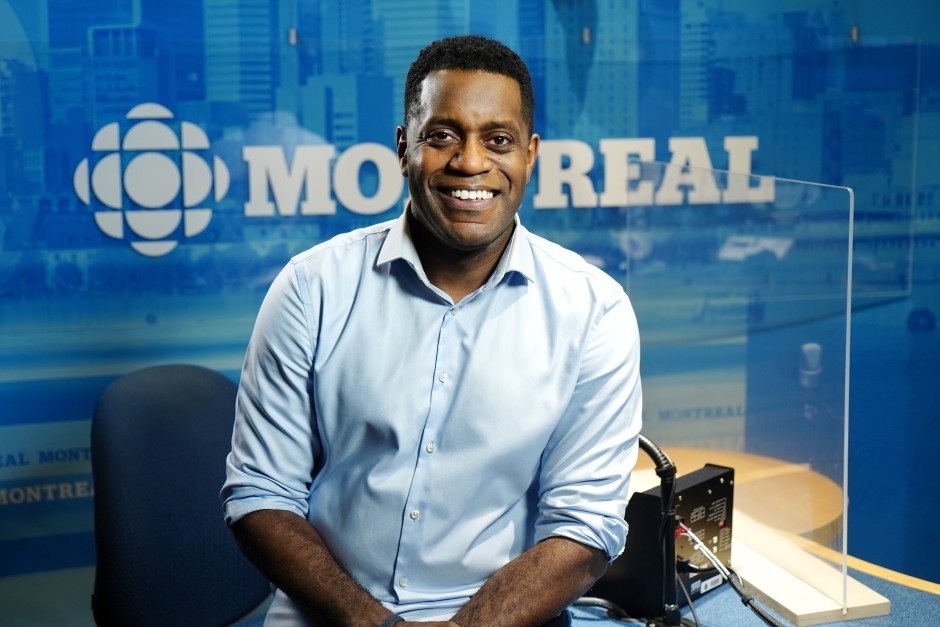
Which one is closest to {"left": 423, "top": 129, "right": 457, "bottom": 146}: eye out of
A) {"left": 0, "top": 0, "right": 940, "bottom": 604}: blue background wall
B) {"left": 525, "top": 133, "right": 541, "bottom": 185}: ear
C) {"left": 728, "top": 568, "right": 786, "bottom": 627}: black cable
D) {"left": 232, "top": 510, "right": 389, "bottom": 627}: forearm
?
{"left": 525, "top": 133, "right": 541, "bottom": 185}: ear

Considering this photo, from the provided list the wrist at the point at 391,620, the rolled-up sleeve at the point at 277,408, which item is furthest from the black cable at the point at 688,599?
the rolled-up sleeve at the point at 277,408

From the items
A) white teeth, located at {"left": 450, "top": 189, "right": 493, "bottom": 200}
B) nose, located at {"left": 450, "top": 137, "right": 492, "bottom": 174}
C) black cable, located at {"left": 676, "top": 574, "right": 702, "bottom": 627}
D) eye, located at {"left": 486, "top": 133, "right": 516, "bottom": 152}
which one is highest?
eye, located at {"left": 486, "top": 133, "right": 516, "bottom": 152}

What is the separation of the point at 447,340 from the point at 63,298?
1903 millimetres

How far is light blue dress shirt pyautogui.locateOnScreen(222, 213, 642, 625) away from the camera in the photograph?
5.29 ft

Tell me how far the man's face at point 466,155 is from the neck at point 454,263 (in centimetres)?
3

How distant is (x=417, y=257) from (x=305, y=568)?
1.58ft

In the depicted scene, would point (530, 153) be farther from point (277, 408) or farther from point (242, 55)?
point (242, 55)

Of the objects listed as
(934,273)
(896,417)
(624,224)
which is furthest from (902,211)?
(624,224)

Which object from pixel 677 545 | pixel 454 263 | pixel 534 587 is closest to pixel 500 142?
pixel 454 263

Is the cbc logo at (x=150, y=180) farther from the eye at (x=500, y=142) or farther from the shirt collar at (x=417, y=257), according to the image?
the eye at (x=500, y=142)

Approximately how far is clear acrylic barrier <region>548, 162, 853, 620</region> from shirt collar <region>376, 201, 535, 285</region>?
0.55 m

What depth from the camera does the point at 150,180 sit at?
319 cm

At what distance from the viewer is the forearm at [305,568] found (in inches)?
60.2

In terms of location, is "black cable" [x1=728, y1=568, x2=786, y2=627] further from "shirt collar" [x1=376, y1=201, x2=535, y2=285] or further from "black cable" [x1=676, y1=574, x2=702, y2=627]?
"shirt collar" [x1=376, y1=201, x2=535, y2=285]
